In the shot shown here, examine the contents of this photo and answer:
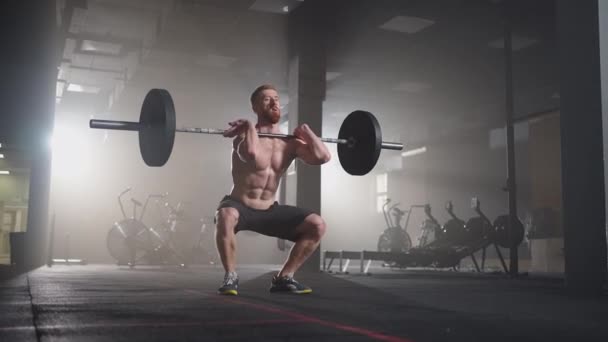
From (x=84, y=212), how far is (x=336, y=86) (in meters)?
6.21

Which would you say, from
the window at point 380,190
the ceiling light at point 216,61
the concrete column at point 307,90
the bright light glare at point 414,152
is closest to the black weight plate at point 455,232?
the concrete column at point 307,90

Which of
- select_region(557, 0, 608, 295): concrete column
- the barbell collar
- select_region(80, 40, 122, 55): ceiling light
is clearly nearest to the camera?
the barbell collar

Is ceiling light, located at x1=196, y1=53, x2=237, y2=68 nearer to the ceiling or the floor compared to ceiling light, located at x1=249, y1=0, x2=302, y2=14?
nearer to the floor

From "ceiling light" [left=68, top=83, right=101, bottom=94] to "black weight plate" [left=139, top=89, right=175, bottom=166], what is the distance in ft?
30.5

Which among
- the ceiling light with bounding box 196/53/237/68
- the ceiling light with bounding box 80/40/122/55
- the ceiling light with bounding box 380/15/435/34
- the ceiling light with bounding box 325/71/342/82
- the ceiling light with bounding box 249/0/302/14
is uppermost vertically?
the ceiling light with bounding box 80/40/122/55

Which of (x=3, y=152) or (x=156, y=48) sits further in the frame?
(x=156, y=48)

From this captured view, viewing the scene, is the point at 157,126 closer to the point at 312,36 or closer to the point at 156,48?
the point at 312,36

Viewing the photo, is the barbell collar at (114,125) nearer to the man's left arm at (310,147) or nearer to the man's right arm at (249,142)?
the man's right arm at (249,142)

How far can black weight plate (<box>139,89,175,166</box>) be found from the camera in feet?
9.12

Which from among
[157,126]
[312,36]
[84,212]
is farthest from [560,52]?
[84,212]

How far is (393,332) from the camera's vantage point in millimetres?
1646

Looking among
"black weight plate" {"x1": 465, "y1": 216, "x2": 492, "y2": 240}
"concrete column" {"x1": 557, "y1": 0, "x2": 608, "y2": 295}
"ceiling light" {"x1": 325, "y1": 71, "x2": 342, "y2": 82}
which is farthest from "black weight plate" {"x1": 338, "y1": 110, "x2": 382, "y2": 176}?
"ceiling light" {"x1": 325, "y1": 71, "x2": 342, "y2": 82}

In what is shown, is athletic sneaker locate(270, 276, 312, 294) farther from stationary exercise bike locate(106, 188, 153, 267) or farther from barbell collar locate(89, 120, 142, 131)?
stationary exercise bike locate(106, 188, 153, 267)

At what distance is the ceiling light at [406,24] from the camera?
7.33 m
